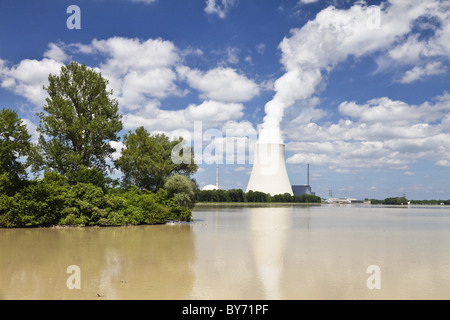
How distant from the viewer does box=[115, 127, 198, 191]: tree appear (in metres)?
30.5

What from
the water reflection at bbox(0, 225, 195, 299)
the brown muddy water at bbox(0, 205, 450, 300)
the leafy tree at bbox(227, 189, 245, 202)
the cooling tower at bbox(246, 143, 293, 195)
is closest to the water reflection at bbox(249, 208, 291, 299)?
the brown muddy water at bbox(0, 205, 450, 300)

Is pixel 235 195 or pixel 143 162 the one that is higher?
pixel 143 162

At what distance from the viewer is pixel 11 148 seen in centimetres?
2098

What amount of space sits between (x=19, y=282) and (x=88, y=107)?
896 inches

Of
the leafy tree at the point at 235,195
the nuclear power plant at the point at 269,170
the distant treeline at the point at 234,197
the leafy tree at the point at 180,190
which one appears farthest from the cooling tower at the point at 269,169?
the leafy tree at the point at 180,190

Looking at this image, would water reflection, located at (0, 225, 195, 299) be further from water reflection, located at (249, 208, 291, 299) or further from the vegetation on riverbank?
the vegetation on riverbank

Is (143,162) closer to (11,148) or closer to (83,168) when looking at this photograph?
(83,168)

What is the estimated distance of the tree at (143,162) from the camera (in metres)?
30.5

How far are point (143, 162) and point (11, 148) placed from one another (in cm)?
1087

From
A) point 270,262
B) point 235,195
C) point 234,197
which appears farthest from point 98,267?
point 235,195

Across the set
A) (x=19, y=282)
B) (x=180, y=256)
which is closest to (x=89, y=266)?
(x=19, y=282)

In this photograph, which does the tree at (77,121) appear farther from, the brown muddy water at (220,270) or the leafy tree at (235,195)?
the leafy tree at (235,195)

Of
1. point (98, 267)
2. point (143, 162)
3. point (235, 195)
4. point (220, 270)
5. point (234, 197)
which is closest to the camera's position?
point (220, 270)
